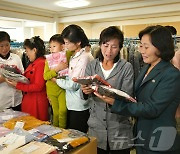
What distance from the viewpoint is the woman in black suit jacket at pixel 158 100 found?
42.4 inches

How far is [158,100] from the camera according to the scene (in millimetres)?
1071

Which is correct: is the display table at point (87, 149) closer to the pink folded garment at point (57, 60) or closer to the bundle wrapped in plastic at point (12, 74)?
the pink folded garment at point (57, 60)

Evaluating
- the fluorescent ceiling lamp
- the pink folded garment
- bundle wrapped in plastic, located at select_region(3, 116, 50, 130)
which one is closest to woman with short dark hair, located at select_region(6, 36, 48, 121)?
the pink folded garment

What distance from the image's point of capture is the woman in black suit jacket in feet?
3.54

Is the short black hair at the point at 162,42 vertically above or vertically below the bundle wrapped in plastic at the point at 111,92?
above

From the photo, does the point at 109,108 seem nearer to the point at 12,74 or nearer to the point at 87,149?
the point at 87,149

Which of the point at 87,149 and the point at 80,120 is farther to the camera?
the point at 80,120

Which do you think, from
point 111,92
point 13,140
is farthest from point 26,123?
point 111,92

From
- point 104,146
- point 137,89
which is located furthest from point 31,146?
point 137,89

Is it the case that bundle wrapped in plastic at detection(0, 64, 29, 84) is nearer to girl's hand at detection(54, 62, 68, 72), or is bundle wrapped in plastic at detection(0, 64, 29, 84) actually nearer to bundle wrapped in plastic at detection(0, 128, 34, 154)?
girl's hand at detection(54, 62, 68, 72)

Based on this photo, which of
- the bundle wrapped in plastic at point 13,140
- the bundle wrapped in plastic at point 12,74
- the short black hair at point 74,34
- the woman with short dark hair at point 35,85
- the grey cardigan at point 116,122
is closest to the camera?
the bundle wrapped in plastic at point 13,140

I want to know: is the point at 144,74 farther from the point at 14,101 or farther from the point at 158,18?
the point at 158,18

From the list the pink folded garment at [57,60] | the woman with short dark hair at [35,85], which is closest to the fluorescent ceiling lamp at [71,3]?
the woman with short dark hair at [35,85]

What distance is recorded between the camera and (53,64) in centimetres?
185
